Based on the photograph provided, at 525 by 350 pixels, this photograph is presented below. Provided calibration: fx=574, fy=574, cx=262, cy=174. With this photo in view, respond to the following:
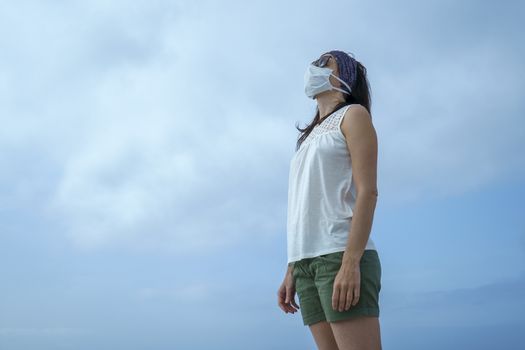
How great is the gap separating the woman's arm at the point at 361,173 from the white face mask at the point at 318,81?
48 cm

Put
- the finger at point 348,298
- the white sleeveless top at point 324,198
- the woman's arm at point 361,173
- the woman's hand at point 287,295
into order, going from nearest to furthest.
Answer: the finger at point 348,298, the woman's arm at point 361,173, the white sleeveless top at point 324,198, the woman's hand at point 287,295

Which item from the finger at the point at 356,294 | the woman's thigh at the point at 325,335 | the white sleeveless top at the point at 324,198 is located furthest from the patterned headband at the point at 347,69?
the woman's thigh at the point at 325,335

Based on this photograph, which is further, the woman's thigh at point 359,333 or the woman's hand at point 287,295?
the woman's hand at point 287,295

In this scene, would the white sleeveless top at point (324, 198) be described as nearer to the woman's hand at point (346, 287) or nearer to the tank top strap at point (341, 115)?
the tank top strap at point (341, 115)

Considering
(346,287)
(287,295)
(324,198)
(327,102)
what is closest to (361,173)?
(324,198)

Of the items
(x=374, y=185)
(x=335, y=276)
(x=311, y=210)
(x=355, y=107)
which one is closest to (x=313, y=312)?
(x=335, y=276)

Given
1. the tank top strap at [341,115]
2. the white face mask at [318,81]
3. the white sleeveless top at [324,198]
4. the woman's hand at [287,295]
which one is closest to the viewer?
the white sleeveless top at [324,198]

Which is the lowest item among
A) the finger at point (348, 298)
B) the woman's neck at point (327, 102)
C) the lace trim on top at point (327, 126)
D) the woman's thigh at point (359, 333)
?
the woman's thigh at point (359, 333)

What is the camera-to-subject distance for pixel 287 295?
14.5 feet

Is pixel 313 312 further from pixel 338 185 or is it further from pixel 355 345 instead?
pixel 338 185

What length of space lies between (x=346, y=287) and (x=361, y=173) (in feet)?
2.51

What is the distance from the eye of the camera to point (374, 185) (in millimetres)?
3771

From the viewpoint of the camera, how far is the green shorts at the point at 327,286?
140 inches

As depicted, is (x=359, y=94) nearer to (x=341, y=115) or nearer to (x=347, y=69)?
(x=347, y=69)
